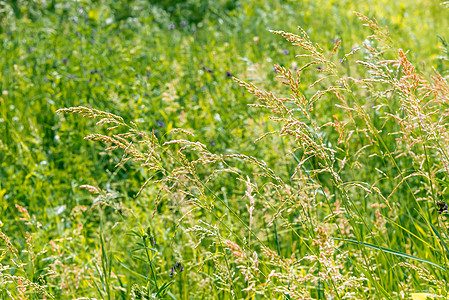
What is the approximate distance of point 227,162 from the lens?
3578 millimetres

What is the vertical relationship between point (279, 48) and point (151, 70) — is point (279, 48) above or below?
above

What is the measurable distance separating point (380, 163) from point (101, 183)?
6.63 feet

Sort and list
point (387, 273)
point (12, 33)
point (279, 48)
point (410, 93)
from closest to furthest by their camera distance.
→ point (410, 93) < point (387, 273) < point (279, 48) < point (12, 33)

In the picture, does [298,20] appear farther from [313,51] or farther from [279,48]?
[313,51]

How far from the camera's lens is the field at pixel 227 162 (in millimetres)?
1552

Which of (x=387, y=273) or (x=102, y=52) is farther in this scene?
(x=102, y=52)

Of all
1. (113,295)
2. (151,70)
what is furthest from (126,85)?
(113,295)

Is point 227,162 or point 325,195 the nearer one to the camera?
point 325,195

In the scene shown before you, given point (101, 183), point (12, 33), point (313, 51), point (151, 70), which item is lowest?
point (12, 33)

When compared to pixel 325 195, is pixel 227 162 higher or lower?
lower

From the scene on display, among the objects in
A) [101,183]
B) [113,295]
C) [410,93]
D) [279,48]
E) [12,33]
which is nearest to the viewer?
[410,93]

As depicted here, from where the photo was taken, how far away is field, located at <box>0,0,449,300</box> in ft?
5.09

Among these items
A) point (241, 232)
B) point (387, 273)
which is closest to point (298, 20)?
point (241, 232)

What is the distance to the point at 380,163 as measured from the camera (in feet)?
10.7
